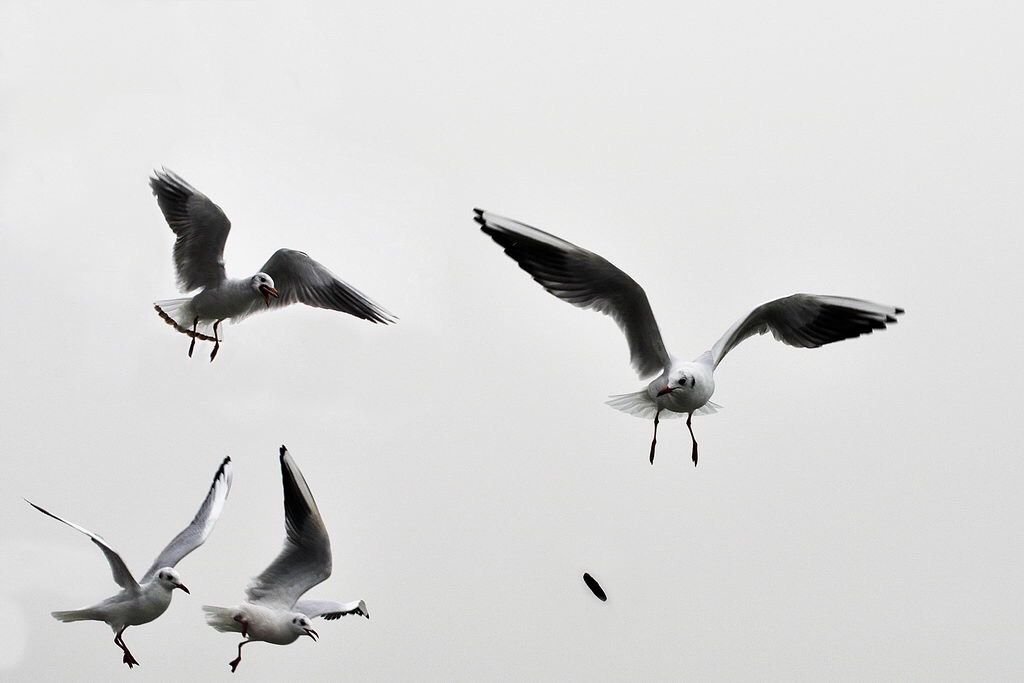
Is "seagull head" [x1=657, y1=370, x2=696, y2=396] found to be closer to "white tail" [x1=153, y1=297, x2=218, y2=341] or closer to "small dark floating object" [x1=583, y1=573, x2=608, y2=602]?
"small dark floating object" [x1=583, y1=573, x2=608, y2=602]

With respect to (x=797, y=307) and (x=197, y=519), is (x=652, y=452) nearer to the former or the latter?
(x=797, y=307)

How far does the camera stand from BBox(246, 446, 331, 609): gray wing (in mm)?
8445

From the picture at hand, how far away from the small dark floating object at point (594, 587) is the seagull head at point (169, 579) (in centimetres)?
218

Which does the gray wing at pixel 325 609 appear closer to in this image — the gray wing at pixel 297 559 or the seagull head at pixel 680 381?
the gray wing at pixel 297 559

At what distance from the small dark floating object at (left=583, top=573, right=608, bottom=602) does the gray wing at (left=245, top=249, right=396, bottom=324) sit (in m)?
1.99

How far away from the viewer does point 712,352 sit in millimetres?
7949

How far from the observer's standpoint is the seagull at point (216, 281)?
918cm

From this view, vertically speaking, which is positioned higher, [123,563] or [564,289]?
[564,289]

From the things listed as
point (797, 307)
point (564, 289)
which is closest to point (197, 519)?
point (564, 289)

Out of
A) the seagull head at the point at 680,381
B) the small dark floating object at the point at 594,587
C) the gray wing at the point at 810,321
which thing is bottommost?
the small dark floating object at the point at 594,587

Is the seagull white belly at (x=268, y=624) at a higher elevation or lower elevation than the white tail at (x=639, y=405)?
lower

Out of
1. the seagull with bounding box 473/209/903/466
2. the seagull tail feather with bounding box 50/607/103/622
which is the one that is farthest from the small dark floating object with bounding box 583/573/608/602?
the seagull tail feather with bounding box 50/607/103/622

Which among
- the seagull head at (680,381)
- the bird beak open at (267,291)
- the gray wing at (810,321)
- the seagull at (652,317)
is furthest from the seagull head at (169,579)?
the gray wing at (810,321)

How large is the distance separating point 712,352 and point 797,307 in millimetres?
513
